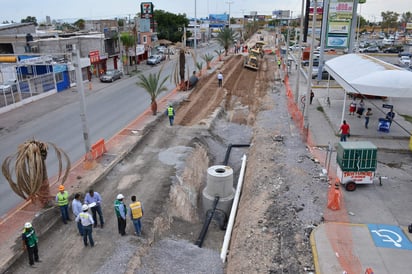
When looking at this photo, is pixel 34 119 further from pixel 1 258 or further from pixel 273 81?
pixel 273 81

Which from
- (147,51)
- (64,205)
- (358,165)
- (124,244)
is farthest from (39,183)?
(147,51)

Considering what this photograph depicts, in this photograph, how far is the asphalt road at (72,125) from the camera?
61.2ft

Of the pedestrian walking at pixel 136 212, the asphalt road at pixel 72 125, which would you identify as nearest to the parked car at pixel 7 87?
the asphalt road at pixel 72 125

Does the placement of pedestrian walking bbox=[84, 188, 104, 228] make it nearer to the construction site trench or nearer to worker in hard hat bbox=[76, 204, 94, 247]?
the construction site trench

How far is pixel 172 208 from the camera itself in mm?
14742

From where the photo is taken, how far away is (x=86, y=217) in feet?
36.8

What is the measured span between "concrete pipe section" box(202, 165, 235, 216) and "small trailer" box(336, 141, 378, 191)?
480cm

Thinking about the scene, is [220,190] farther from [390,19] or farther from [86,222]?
[390,19]

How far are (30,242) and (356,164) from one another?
11.6 m

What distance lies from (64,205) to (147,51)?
2112 inches

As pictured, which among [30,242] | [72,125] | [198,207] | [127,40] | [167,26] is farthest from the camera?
[167,26]

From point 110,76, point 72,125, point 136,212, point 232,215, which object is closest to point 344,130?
point 232,215

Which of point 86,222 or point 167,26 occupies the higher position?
Answer: point 167,26

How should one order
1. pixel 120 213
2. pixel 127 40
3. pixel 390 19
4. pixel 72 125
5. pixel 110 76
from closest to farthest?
pixel 120 213, pixel 72 125, pixel 110 76, pixel 127 40, pixel 390 19
